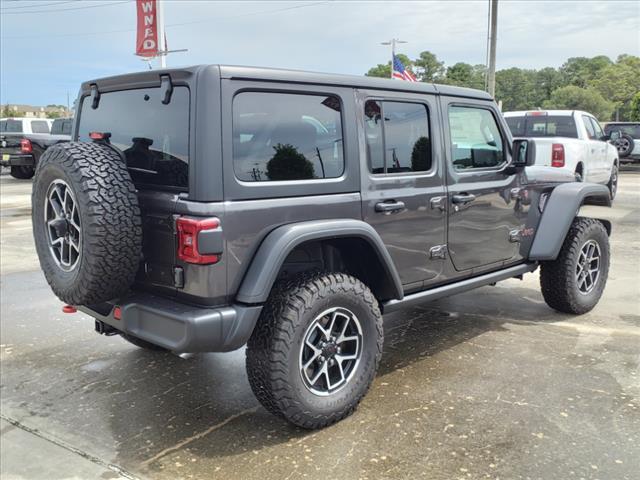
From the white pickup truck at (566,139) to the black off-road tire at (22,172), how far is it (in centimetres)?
1472

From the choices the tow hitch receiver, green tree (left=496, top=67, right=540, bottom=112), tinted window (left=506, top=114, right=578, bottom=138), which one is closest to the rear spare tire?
the tow hitch receiver

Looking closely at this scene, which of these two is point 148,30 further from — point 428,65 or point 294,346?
point 428,65

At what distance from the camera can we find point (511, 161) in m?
4.50

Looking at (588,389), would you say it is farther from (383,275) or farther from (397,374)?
(383,275)

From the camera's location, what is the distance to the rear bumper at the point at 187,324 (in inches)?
108

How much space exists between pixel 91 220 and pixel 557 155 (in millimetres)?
8906

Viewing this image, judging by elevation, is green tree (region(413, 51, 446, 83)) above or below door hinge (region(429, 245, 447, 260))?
above

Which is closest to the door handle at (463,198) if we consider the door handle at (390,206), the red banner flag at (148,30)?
the door handle at (390,206)

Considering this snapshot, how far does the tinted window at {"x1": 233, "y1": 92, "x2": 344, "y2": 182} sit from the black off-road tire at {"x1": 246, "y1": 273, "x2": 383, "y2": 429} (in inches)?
23.1

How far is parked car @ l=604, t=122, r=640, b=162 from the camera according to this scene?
18.1 m

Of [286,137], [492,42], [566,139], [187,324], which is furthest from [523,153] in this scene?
[492,42]

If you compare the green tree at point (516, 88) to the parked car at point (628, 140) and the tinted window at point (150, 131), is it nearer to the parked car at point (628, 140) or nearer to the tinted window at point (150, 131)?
the parked car at point (628, 140)

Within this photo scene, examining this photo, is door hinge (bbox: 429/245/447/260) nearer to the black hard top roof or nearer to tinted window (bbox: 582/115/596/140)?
the black hard top roof

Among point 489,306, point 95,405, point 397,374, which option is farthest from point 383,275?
point 489,306
